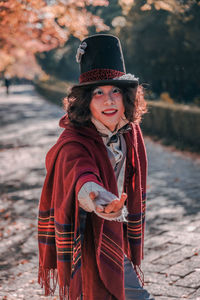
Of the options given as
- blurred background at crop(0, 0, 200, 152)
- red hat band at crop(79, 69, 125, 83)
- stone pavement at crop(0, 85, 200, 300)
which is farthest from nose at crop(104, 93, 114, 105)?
blurred background at crop(0, 0, 200, 152)

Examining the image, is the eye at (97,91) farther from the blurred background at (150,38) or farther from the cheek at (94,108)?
the blurred background at (150,38)

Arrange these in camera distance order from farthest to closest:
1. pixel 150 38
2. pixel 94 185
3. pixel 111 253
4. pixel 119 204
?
pixel 150 38
pixel 111 253
pixel 94 185
pixel 119 204

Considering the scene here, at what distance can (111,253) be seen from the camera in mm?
2215

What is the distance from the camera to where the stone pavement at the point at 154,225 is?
150 inches

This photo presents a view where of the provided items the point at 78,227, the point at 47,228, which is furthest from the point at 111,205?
the point at 47,228

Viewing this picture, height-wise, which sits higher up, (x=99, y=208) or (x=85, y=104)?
(x=85, y=104)

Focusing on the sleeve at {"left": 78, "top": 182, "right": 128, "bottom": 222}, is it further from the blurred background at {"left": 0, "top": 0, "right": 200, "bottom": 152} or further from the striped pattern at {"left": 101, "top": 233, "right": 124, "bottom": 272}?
the blurred background at {"left": 0, "top": 0, "right": 200, "bottom": 152}

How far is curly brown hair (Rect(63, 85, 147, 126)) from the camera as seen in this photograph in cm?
237

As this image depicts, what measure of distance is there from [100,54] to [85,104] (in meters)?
0.29

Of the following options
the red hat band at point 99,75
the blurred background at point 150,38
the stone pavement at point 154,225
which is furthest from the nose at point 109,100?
the blurred background at point 150,38

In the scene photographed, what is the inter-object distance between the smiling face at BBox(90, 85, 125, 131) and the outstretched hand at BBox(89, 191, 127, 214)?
608mm

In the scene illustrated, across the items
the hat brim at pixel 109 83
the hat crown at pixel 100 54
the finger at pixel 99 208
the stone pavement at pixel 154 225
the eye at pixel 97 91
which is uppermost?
the hat crown at pixel 100 54

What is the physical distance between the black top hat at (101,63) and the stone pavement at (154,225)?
2014 mm

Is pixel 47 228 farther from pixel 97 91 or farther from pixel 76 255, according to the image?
pixel 97 91
